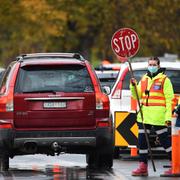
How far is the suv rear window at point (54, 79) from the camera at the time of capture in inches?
669

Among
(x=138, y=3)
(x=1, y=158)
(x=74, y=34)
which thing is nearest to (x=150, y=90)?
(x=1, y=158)

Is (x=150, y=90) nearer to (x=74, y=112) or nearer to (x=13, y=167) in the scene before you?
(x=74, y=112)

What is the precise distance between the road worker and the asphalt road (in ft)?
1.32

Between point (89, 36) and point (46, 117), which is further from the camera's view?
point (89, 36)

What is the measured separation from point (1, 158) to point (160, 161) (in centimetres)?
346

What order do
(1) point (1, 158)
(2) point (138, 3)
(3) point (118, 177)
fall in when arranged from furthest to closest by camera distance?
1. (2) point (138, 3)
2. (1) point (1, 158)
3. (3) point (118, 177)

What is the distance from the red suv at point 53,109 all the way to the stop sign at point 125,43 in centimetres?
114

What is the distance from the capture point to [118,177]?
16.4 metres

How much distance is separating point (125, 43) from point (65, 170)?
7.81 ft

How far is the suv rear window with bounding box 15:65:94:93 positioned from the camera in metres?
17.0

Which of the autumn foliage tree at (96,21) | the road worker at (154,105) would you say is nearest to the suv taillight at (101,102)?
the road worker at (154,105)

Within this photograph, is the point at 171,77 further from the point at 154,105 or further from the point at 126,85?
the point at 154,105

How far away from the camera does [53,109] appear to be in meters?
16.9

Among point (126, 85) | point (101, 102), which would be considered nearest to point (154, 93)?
point (101, 102)
